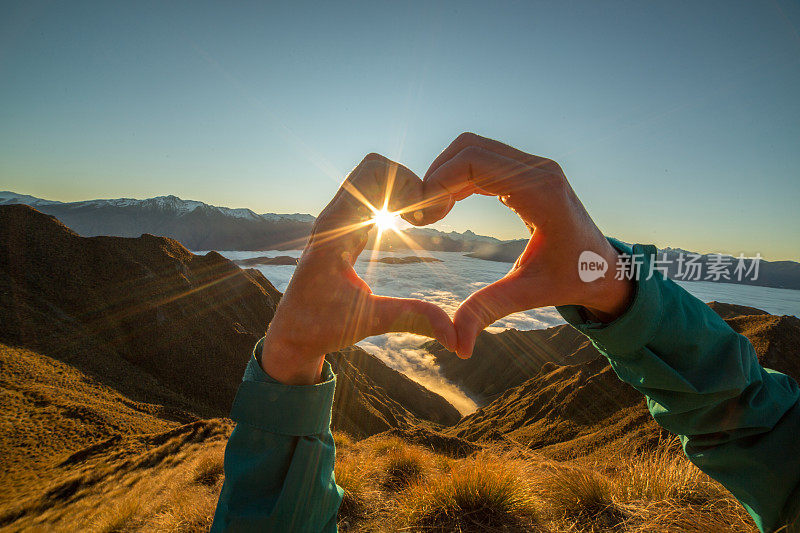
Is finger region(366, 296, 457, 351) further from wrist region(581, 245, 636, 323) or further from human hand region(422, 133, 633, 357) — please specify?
wrist region(581, 245, 636, 323)

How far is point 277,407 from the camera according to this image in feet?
3.27

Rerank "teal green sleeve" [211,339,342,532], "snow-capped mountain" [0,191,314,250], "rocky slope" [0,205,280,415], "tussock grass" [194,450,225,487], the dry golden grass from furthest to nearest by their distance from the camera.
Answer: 1. "snow-capped mountain" [0,191,314,250]
2. "rocky slope" [0,205,280,415]
3. "tussock grass" [194,450,225,487]
4. the dry golden grass
5. "teal green sleeve" [211,339,342,532]

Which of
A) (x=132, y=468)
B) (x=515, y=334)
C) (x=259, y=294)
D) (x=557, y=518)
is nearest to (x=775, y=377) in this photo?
(x=557, y=518)

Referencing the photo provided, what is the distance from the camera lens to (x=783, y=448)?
3.46 feet

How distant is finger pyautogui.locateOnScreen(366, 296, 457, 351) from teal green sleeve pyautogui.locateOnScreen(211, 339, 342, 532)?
0.31 m

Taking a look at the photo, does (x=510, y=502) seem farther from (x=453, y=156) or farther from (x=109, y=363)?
(x=109, y=363)

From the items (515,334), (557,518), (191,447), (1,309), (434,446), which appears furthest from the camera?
(515,334)

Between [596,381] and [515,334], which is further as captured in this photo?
[515,334]

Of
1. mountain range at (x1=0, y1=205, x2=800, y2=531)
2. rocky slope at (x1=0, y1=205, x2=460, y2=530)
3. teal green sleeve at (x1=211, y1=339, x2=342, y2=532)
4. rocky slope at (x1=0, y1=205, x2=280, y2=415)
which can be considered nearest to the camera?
teal green sleeve at (x1=211, y1=339, x2=342, y2=532)

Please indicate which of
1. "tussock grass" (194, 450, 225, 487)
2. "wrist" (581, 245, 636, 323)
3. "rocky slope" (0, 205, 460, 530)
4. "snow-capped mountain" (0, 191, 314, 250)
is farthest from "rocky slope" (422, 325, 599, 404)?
"snow-capped mountain" (0, 191, 314, 250)

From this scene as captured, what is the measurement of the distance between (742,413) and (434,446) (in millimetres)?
8496

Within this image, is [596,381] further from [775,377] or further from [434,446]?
[775,377]

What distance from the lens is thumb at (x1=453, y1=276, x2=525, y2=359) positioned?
1.08 metres

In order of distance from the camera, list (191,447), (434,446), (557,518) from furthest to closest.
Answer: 1. (191,447)
2. (434,446)
3. (557,518)
